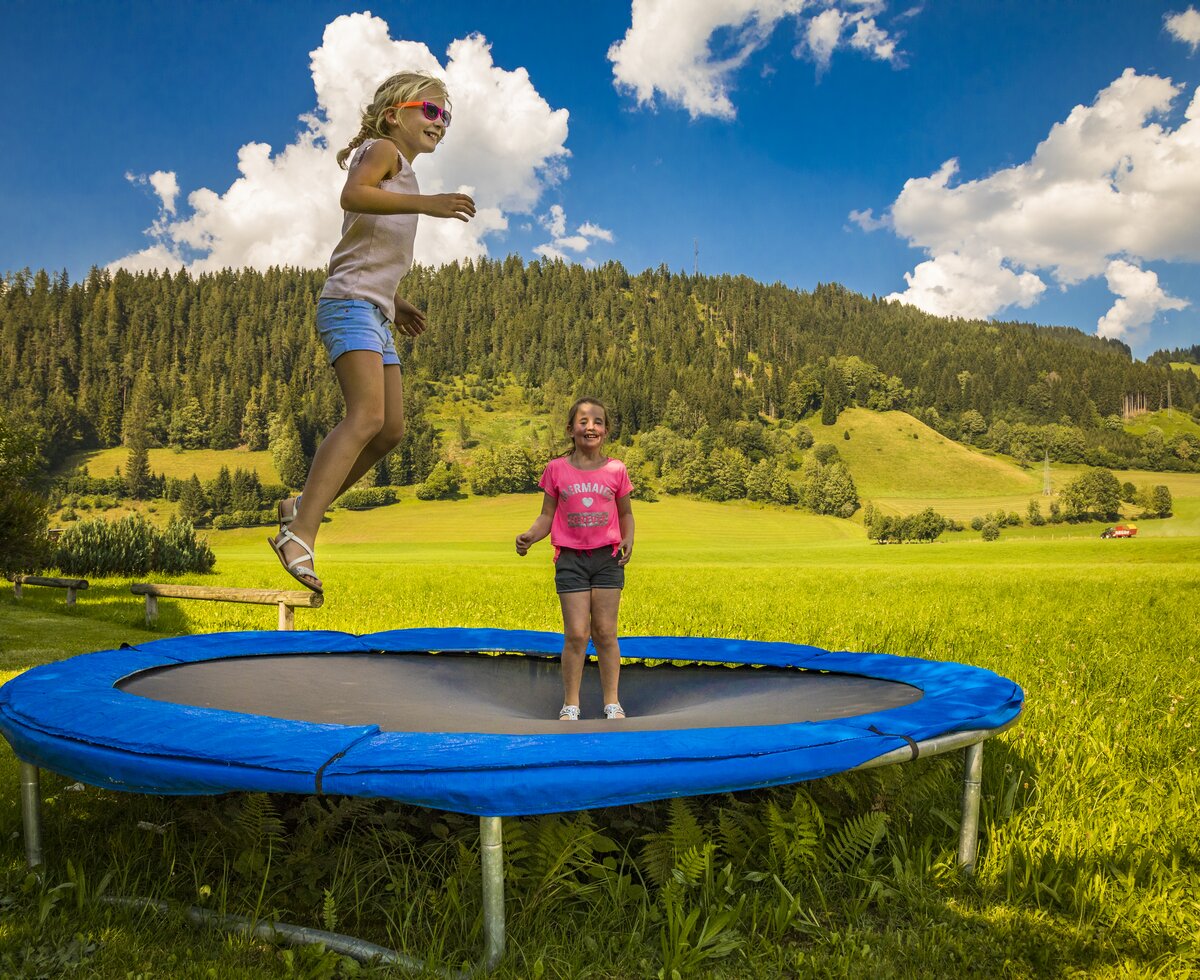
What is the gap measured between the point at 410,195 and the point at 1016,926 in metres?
1.91

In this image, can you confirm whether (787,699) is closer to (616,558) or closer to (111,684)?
(616,558)

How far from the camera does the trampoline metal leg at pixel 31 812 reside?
1.81 meters

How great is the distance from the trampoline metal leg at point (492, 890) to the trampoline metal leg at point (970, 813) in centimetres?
102

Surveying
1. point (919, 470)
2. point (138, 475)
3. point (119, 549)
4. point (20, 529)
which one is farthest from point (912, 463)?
point (20, 529)

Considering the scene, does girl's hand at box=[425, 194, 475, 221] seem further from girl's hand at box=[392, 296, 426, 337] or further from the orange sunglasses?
girl's hand at box=[392, 296, 426, 337]

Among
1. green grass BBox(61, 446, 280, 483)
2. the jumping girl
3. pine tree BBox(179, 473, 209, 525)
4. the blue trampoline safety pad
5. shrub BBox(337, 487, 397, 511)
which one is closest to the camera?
the blue trampoline safety pad

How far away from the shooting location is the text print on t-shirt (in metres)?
2.48

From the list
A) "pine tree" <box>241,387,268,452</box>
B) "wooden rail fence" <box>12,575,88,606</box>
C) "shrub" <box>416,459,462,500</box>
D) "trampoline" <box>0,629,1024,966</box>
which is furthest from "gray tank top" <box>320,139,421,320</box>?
"pine tree" <box>241,387,268,452</box>

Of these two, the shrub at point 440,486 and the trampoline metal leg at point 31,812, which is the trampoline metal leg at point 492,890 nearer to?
the trampoline metal leg at point 31,812

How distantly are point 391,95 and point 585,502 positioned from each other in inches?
47.3

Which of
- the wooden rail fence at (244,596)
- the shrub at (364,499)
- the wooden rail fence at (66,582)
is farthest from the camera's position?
the shrub at (364,499)

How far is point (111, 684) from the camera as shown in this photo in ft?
7.13

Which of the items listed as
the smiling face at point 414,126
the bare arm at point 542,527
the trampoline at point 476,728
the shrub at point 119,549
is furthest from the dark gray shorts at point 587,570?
the shrub at point 119,549

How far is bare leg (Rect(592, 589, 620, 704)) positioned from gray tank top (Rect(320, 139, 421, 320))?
1.03 meters
